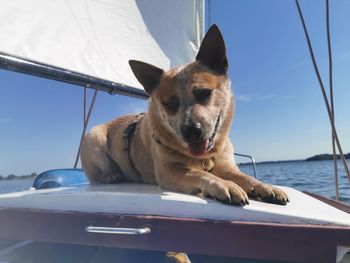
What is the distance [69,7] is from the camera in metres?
2.70

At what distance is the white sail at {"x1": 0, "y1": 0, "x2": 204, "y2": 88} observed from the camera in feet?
7.59

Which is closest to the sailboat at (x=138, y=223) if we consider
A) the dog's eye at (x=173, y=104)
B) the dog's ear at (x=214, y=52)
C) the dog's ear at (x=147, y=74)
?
the dog's eye at (x=173, y=104)

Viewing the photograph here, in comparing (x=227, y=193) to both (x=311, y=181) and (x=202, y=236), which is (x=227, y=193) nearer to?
(x=202, y=236)

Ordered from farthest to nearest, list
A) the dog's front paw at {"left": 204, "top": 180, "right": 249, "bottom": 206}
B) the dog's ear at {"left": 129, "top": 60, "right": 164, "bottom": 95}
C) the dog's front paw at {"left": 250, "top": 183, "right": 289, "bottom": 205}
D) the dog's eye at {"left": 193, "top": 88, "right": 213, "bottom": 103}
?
the dog's ear at {"left": 129, "top": 60, "right": 164, "bottom": 95} → the dog's eye at {"left": 193, "top": 88, "right": 213, "bottom": 103} → the dog's front paw at {"left": 250, "top": 183, "right": 289, "bottom": 205} → the dog's front paw at {"left": 204, "top": 180, "right": 249, "bottom": 206}

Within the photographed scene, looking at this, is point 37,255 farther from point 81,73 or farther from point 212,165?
point 81,73

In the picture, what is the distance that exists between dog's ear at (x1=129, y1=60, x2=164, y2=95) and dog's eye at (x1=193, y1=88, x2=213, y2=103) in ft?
1.46

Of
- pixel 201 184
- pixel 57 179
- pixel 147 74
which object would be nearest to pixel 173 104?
pixel 147 74

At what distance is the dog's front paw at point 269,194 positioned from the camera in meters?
1.25

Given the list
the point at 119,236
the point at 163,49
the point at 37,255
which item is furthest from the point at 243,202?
the point at 163,49

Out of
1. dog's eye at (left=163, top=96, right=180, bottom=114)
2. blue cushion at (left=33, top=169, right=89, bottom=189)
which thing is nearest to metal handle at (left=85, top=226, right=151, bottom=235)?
dog's eye at (left=163, top=96, right=180, bottom=114)

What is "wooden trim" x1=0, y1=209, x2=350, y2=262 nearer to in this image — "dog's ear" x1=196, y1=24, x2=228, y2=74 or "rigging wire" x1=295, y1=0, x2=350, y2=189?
"dog's ear" x1=196, y1=24, x2=228, y2=74

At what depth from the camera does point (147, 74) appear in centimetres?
210

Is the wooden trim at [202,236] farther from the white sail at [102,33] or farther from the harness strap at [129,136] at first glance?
the white sail at [102,33]

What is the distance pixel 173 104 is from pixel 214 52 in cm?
52
